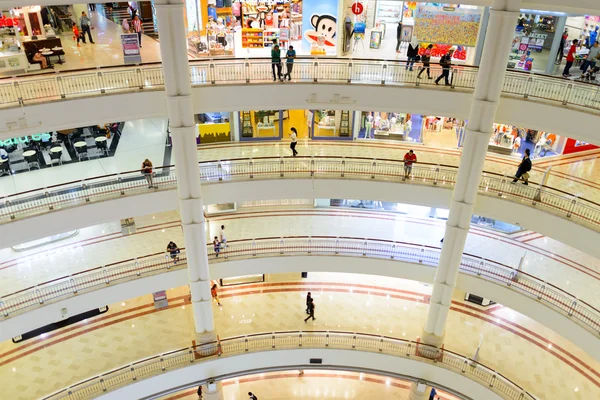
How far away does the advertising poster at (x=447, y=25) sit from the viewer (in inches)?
700

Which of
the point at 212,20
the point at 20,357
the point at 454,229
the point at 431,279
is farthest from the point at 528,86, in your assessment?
the point at 20,357

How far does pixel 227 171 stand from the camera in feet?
55.9

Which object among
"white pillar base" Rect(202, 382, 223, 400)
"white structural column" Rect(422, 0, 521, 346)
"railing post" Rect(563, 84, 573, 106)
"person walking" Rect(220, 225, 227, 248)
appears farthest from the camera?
"white pillar base" Rect(202, 382, 223, 400)

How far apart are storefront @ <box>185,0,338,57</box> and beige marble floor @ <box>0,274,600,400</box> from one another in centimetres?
956

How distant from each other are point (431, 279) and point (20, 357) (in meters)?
14.7

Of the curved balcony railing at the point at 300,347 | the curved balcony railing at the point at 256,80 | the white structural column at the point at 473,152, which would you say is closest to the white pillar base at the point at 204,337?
the curved balcony railing at the point at 300,347

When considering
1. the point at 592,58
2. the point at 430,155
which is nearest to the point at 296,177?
the point at 430,155

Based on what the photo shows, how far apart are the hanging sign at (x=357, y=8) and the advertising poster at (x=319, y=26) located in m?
0.78

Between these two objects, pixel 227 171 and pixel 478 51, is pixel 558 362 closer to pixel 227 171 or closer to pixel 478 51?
pixel 478 51

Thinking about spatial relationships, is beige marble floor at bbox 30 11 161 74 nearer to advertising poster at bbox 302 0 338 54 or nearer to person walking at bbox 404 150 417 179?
advertising poster at bbox 302 0 338 54

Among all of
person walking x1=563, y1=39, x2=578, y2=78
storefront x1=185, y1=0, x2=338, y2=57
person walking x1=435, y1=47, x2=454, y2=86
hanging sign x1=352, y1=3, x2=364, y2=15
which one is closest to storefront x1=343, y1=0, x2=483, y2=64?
hanging sign x1=352, y1=3, x2=364, y2=15

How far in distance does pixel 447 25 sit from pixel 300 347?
12701mm

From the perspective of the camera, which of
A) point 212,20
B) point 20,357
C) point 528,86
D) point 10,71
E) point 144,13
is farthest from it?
point 144,13

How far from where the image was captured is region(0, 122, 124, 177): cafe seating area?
1697cm
